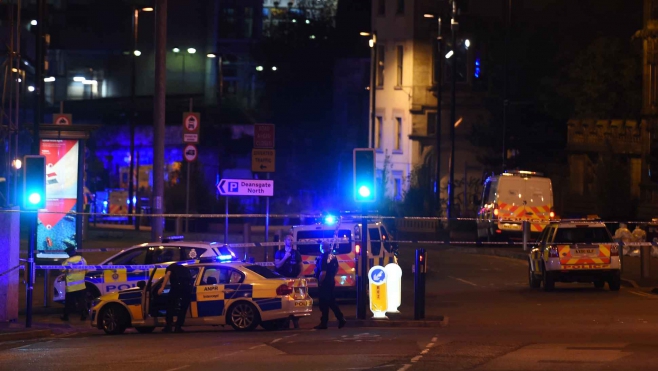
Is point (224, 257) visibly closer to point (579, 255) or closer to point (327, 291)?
point (327, 291)

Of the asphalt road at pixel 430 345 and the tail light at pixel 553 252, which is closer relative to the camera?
the asphalt road at pixel 430 345

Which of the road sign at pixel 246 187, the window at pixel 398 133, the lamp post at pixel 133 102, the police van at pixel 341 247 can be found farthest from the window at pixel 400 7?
the police van at pixel 341 247

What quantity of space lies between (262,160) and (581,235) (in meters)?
8.03

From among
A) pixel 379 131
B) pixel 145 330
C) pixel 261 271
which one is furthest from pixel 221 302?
pixel 379 131

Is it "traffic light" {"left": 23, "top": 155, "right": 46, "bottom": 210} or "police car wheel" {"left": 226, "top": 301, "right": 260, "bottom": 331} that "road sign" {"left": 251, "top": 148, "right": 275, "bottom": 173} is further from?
"police car wheel" {"left": 226, "top": 301, "right": 260, "bottom": 331}

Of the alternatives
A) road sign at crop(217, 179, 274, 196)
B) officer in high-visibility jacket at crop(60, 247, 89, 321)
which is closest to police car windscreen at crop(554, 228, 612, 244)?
road sign at crop(217, 179, 274, 196)

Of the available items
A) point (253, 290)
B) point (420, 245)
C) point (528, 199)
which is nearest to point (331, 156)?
point (420, 245)

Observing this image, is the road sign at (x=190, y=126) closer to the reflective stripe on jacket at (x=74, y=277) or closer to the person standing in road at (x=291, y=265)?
the person standing in road at (x=291, y=265)

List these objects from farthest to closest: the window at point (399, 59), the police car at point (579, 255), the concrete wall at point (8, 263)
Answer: the window at point (399, 59)
the police car at point (579, 255)
the concrete wall at point (8, 263)

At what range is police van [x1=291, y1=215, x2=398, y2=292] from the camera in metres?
22.6

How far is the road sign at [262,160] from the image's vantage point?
84.8ft

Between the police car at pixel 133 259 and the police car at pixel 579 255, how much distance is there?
770 centimetres

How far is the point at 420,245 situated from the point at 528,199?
6.27m

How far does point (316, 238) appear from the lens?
75.1ft
